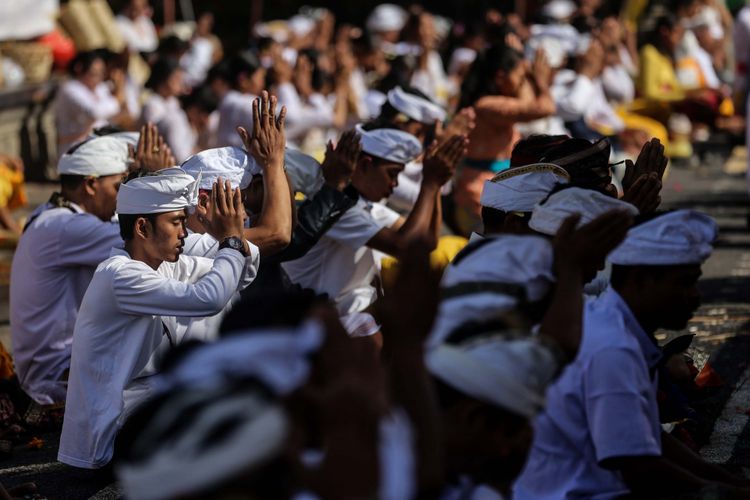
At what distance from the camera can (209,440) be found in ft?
7.42

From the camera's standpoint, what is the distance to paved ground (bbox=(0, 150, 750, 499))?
561 cm

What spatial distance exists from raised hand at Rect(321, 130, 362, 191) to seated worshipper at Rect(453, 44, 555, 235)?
247 cm

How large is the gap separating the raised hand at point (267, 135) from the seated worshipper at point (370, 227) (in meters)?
0.72

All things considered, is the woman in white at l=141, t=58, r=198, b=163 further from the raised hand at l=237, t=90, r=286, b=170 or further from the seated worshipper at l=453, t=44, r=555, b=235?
the raised hand at l=237, t=90, r=286, b=170

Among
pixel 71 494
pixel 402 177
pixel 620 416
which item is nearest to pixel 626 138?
pixel 402 177

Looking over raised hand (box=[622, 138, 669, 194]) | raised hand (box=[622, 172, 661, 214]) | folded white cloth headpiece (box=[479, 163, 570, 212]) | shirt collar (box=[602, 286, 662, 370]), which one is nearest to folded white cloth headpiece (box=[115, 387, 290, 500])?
shirt collar (box=[602, 286, 662, 370])

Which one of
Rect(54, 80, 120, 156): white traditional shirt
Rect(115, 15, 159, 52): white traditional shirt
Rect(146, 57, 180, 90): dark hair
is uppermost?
Rect(146, 57, 180, 90): dark hair

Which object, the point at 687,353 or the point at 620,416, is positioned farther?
the point at 687,353

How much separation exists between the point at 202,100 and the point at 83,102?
1230mm

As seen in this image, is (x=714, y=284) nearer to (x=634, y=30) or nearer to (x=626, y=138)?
(x=626, y=138)

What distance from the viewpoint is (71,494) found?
18.0 ft

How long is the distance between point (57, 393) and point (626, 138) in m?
8.26

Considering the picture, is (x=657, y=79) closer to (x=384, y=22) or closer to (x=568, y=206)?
(x=384, y=22)

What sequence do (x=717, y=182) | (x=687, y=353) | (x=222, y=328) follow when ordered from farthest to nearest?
(x=717, y=182), (x=687, y=353), (x=222, y=328)
